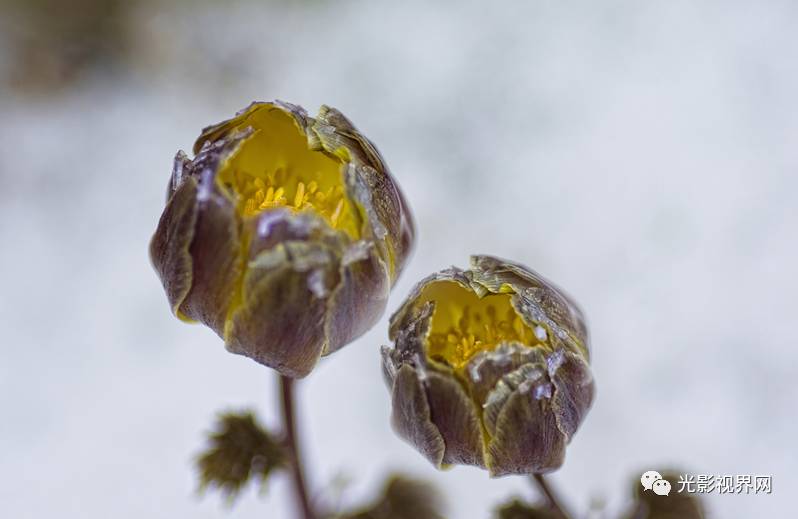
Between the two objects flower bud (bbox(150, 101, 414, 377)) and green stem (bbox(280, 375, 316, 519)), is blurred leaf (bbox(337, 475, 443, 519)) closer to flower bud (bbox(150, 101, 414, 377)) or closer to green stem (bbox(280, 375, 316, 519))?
green stem (bbox(280, 375, 316, 519))

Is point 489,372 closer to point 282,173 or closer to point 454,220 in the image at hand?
point 282,173

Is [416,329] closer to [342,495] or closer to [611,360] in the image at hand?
[342,495]

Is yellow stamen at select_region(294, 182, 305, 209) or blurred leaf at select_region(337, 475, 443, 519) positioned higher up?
yellow stamen at select_region(294, 182, 305, 209)

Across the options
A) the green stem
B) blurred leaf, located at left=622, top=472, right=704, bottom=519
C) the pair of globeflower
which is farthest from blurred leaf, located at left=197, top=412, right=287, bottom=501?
blurred leaf, located at left=622, top=472, right=704, bottom=519

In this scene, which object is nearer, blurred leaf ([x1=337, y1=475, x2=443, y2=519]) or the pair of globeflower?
the pair of globeflower

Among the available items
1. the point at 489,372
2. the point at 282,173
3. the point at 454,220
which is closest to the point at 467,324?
the point at 489,372
